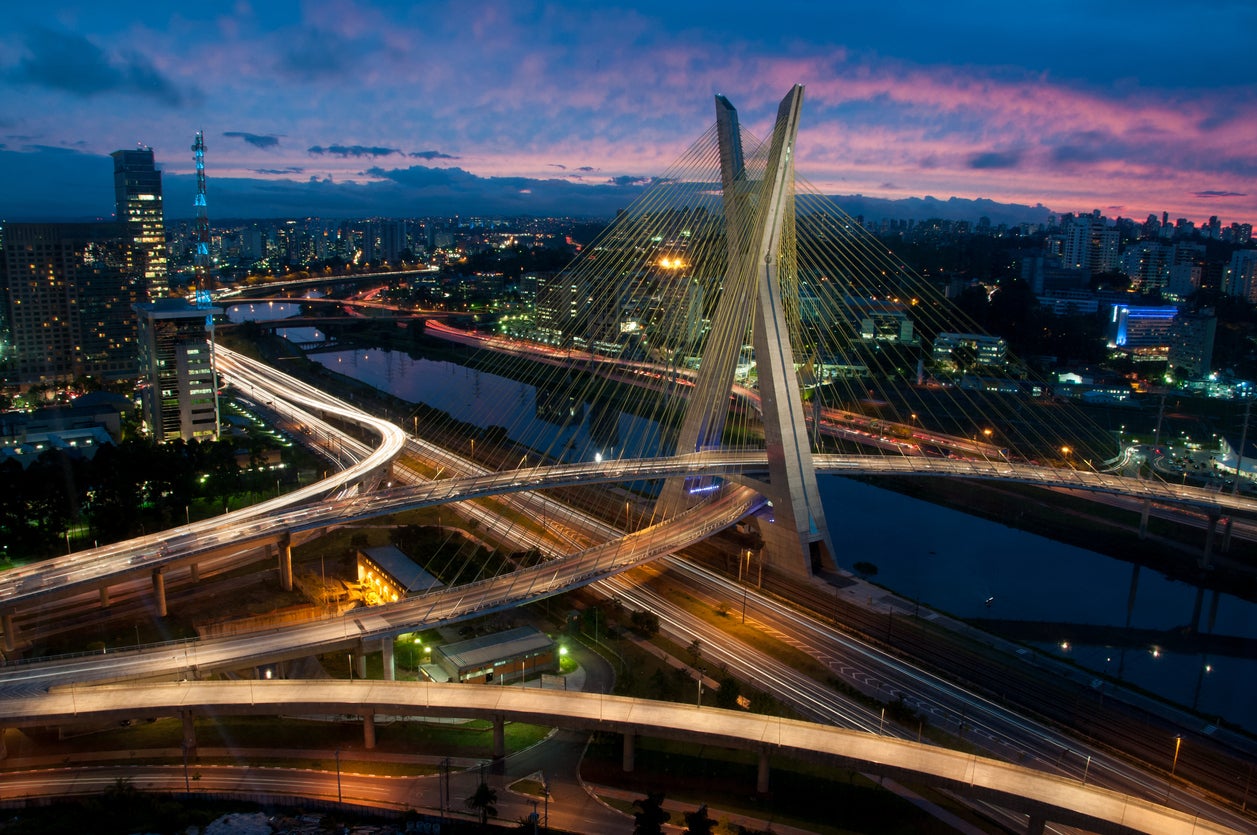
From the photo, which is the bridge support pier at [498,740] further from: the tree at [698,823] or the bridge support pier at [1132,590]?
the bridge support pier at [1132,590]

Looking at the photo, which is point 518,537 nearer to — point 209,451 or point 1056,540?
point 209,451

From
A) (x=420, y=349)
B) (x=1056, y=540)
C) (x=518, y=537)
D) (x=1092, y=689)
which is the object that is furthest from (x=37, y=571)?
(x=420, y=349)

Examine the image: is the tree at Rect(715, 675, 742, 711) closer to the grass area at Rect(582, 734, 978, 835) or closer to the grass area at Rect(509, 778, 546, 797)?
the grass area at Rect(582, 734, 978, 835)

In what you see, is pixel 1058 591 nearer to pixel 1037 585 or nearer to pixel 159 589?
pixel 1037 585

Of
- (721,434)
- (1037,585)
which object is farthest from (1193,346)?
(721,434)

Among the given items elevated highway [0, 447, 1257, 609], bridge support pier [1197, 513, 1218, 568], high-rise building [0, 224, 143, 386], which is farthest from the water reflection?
high-rise building [0, 224, 143, 386]

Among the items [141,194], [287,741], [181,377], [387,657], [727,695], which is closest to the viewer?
[287,741]

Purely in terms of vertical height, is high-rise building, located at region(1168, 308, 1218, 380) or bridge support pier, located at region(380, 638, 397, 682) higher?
high-rise building, located at region(1168, 308, 1218, 380)
